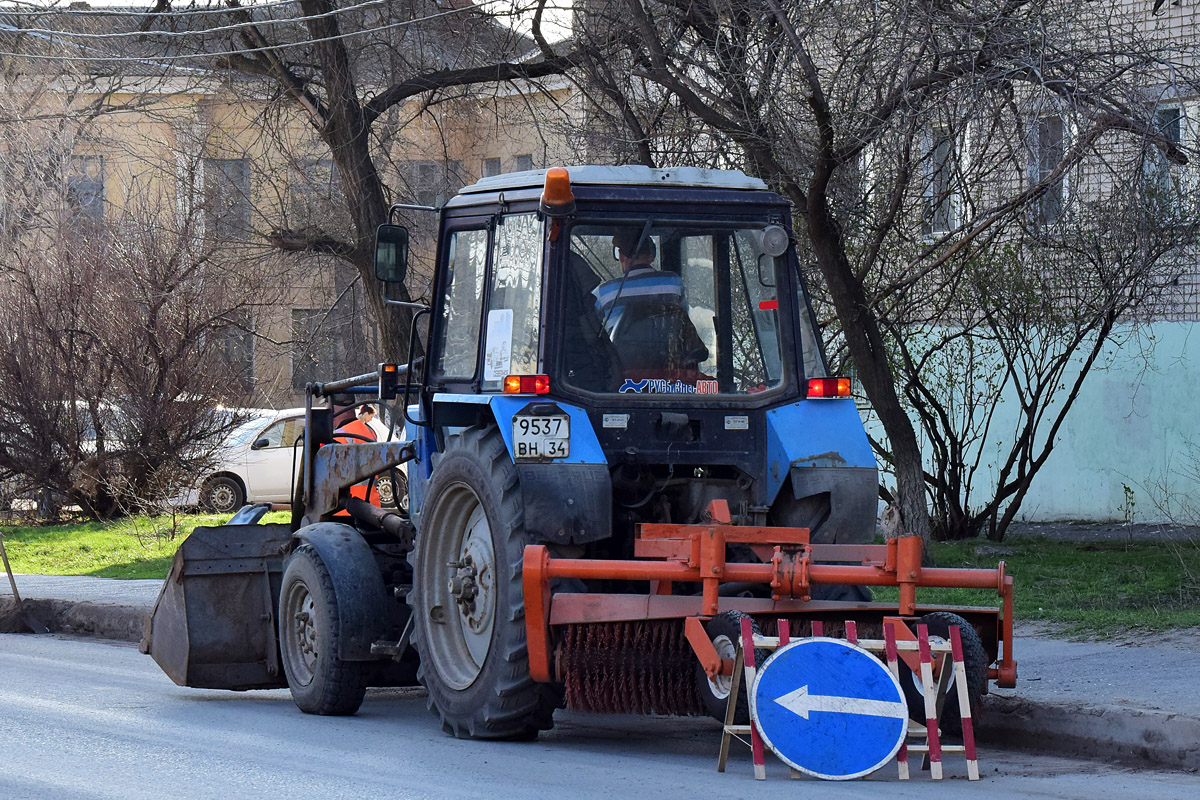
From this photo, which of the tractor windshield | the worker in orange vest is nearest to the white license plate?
the tractor windshield

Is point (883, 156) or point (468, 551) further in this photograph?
point (883, 156)

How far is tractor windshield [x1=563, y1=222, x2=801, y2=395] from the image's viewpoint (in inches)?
300

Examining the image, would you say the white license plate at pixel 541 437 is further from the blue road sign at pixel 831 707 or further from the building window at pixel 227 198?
the building window at pixel 227 198

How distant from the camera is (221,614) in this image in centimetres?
941

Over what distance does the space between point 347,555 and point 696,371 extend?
2256 mm

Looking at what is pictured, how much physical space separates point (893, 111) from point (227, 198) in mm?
12059

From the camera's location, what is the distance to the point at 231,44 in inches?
742

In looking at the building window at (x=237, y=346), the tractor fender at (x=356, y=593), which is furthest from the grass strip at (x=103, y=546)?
the tractor fender at (x=356, y=593)

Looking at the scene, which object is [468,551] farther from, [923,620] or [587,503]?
[923,620]

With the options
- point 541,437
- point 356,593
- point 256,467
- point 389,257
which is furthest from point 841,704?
point 256,467

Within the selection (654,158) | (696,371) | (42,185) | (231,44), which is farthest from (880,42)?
(42,185)

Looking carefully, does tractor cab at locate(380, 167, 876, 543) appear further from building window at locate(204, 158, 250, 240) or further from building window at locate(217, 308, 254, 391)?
building window at locate(217, 308, 254, 391)

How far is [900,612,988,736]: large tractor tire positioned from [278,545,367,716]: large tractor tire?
3168mm

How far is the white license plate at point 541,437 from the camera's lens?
726 centimetres
